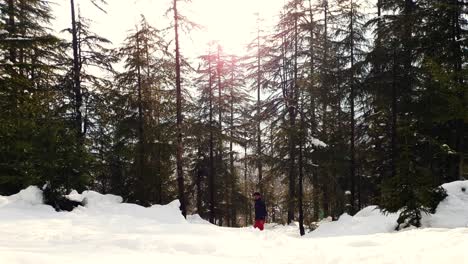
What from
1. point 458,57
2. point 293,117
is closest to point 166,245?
point 293,117

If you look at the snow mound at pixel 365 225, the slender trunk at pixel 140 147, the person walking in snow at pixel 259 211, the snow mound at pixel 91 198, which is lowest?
the snow mound at pixel 365 225

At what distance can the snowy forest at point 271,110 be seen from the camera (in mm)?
13180

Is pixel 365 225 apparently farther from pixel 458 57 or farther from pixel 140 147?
pixel 140 147

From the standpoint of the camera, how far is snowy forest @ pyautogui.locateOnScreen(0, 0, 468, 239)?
13.2m

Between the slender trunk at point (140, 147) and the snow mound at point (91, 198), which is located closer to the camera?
the snow mound at point (91, 198)

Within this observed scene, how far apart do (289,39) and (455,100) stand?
28.0 feet

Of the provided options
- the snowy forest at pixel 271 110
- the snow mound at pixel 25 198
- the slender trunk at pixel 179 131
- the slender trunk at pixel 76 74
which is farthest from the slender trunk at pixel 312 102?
the snow mound at pixel 25 198

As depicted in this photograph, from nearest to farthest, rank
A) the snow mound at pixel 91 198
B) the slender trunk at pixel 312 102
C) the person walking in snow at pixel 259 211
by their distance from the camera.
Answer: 1. the snow mound at pixel 91 198
2. the person walking in snow at pixel 259 211
3. the slender trunk at pixel 312 102

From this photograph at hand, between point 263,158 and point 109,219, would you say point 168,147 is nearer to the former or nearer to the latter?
point 263,158

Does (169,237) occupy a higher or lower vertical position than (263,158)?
lower

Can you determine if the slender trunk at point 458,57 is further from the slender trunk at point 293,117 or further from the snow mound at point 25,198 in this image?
the snow mound at point 25,198

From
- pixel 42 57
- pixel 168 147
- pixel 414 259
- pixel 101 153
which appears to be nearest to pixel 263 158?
pixel 168 147

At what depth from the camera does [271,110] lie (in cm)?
1928

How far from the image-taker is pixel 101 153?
21.4 meters
